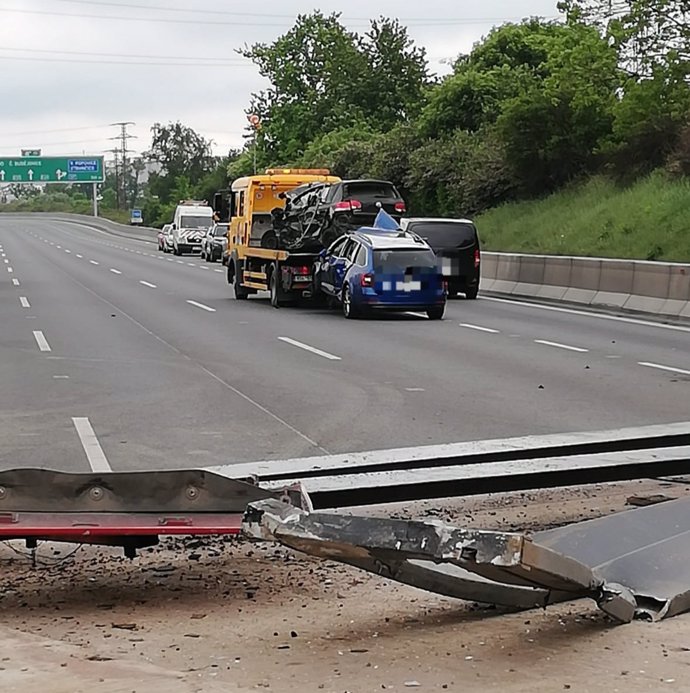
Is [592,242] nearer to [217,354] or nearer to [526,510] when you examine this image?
[217,354]

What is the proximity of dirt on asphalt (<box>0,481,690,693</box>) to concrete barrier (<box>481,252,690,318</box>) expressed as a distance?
1826 centimetres

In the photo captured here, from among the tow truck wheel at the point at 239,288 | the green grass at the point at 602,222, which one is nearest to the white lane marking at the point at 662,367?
the green grass at the point at 602,222

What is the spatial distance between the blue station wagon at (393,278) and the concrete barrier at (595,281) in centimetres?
420

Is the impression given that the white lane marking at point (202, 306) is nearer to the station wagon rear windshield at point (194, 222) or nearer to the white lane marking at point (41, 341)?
the white lane marking at point (41, 341)

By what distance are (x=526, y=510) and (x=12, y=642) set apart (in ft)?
11.9

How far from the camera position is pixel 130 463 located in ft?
33.7

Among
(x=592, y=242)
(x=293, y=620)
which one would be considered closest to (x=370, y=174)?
(x=592, y=242)

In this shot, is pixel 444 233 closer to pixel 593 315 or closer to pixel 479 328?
pixel 593 315

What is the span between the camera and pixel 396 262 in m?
23.9

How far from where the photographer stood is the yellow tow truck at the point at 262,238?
89.7ft

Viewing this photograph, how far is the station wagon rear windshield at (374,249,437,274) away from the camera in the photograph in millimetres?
23859

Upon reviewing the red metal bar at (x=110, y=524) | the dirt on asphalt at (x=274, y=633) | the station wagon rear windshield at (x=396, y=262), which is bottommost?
the dirt on asphalt at (x=274, y=633)

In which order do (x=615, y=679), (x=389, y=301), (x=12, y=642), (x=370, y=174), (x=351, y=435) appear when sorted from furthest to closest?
(x=370, y=174), (x=389, y=301), (x=351, y=435), (x=12, y=642), (x=615, y=679)

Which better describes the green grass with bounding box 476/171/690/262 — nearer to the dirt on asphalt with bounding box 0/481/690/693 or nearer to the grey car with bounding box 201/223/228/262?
the grey car with bounding box 201/223/228/262
